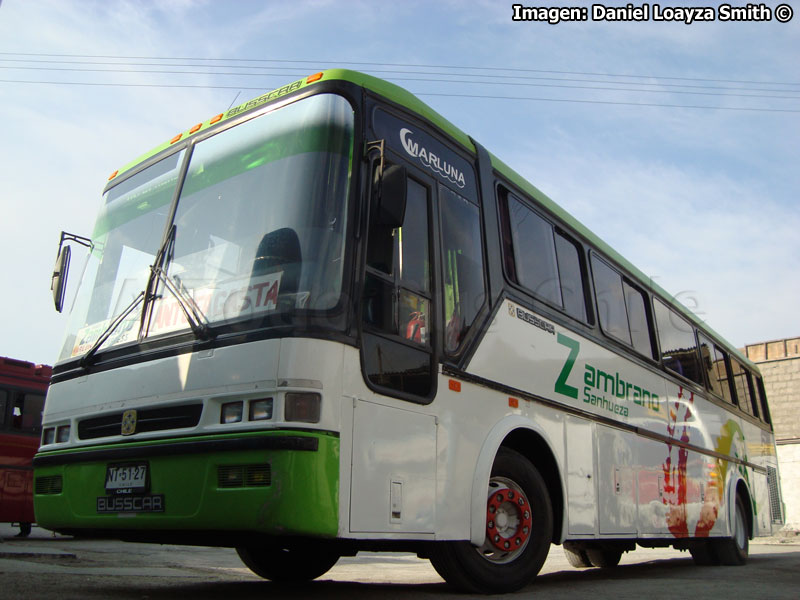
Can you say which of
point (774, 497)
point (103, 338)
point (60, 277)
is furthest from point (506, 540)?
point (774, 497)

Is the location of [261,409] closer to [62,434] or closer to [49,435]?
[62,434]

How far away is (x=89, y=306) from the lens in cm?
555

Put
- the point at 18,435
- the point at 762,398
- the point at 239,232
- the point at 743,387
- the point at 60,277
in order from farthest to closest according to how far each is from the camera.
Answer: the point at 762,398 < the point at 18,435 < the point at 743,387 < the point at 60,277 < the point at 239,232

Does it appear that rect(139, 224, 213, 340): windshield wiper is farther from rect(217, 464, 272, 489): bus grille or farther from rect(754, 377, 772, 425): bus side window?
rect(754, 377, 772, 425): bus side window

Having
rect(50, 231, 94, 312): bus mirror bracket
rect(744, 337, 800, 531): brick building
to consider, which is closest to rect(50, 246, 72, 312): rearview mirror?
rect(50, 231, 94, 312): bus mirror bracket

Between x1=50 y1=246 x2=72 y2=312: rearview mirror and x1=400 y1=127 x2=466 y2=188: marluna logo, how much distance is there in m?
2.75

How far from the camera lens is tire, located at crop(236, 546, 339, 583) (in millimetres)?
6527

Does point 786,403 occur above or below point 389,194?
above

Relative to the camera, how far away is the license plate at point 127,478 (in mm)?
4432

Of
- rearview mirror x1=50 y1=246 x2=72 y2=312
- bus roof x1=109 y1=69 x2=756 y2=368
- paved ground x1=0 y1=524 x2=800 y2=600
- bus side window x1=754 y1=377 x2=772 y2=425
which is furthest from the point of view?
bus side window x1=754 y1=377 x2=772 y2=425

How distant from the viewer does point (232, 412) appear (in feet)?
13.8

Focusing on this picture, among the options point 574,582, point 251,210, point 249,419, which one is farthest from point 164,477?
point 574,582

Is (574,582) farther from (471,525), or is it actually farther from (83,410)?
(83,410)

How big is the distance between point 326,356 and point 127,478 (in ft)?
4.71
